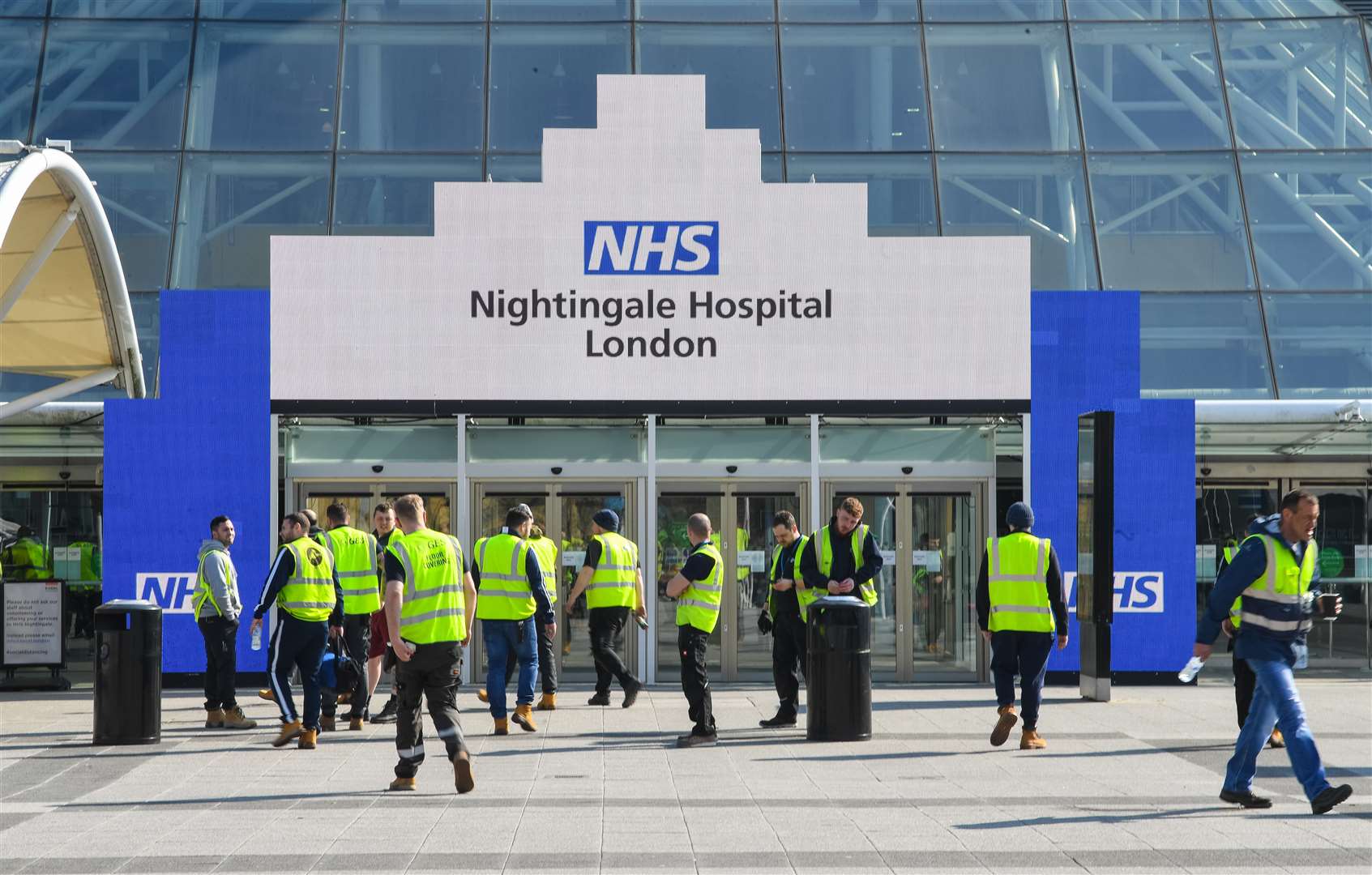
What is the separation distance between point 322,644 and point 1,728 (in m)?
2.92

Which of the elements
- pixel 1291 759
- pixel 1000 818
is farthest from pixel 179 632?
A: pixel 1291 759

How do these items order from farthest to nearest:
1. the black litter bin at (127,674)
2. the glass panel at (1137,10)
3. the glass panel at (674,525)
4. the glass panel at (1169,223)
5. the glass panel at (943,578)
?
the glass panel at (1137,10), the glass panel at (1169,223), the glass panel at (943,578), the glass panel at (674,525), the black litter bin at (127,674)

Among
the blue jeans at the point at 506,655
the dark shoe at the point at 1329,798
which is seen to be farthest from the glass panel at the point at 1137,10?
the dark shoe at the point at 1329,798

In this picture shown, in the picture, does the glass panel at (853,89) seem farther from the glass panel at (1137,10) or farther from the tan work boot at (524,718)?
the tan work boot at (524,718)

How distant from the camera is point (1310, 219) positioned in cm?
1833

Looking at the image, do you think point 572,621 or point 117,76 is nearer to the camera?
point 572,621

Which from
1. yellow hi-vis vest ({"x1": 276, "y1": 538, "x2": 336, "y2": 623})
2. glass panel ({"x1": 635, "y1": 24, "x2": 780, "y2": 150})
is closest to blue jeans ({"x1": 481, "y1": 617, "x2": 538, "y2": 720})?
yellow hi-vis vest ({"x1": 276, "y1": 538, "x2": 336, "y2": 623})

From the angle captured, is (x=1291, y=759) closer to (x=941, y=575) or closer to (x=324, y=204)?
(x=941, y=575)

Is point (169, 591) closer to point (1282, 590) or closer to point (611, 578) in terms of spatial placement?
point (611, 578)

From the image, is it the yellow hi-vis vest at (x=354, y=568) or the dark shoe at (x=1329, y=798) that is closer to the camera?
the dark shoe at (x=1329, y=798)

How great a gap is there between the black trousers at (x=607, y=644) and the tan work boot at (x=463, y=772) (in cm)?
460

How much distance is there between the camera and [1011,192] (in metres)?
18.1

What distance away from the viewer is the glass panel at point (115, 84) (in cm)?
1834

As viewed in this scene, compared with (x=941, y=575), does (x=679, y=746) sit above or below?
below
